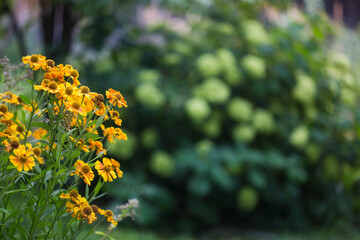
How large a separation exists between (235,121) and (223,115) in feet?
0.40

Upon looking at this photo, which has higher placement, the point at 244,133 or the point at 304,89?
the point at 304,89

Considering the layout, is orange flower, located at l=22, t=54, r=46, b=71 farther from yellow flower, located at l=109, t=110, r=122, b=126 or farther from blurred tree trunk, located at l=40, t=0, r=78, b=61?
blurred tree trunk, located at l=40, t=0, r=78, b=61

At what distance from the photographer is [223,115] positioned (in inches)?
140

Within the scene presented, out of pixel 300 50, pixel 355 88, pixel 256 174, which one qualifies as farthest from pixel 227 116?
pixel 355 88

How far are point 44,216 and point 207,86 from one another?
2.45m

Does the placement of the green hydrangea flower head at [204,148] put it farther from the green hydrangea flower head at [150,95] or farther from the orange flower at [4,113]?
the orange flower at [4,113]

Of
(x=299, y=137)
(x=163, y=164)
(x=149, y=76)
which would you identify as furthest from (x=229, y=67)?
(x=163, y=164)

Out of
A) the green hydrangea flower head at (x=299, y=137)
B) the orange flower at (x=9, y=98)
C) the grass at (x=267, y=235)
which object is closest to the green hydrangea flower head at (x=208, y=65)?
the green hydrangea flower head at (x=299, y=137)

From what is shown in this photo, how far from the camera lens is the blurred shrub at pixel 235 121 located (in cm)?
329

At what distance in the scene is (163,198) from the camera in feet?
10.6

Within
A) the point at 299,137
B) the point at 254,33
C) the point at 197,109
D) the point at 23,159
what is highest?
the point at 254,33

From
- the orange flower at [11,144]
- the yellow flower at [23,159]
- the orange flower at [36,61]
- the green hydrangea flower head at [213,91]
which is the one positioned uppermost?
the green hydrangea flower head at [213,91]

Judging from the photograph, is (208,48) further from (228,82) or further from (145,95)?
(145,95)

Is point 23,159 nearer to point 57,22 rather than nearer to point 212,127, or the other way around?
point 212,127
